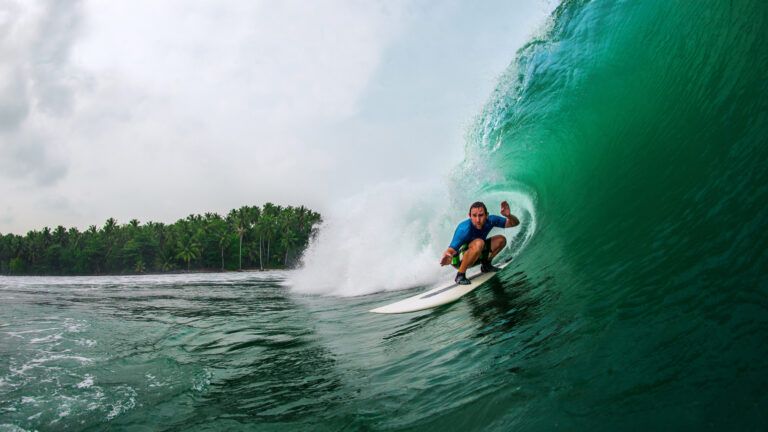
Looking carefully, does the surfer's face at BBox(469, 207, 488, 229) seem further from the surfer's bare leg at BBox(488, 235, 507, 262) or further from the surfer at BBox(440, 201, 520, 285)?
the surfer's bare leg at BBox(488, 235, 507, 262)

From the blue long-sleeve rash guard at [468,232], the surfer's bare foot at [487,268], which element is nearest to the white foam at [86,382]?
the blue long-sleeve rash guard at [468,232]

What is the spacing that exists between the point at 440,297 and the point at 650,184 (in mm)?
3059

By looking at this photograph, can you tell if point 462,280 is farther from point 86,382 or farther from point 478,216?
point 86,382

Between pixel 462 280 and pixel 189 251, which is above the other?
pixel 189 251

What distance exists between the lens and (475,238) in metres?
6.19

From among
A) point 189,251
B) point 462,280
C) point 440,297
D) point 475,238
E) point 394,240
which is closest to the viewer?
point 440,297

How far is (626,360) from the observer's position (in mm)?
2254

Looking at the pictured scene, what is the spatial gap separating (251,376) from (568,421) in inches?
111

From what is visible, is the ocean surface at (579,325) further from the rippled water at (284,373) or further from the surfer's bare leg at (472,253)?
the surfer's bare leg at (472,253)

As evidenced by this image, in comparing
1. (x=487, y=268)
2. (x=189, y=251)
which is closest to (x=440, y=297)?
(x=487, y=268)

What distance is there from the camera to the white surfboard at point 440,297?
230 inches

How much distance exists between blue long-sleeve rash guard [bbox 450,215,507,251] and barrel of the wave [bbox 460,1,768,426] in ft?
2.46

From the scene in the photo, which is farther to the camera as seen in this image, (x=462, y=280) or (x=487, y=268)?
(x=487, y=268)

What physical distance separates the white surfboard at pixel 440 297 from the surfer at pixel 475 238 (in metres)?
0.18
